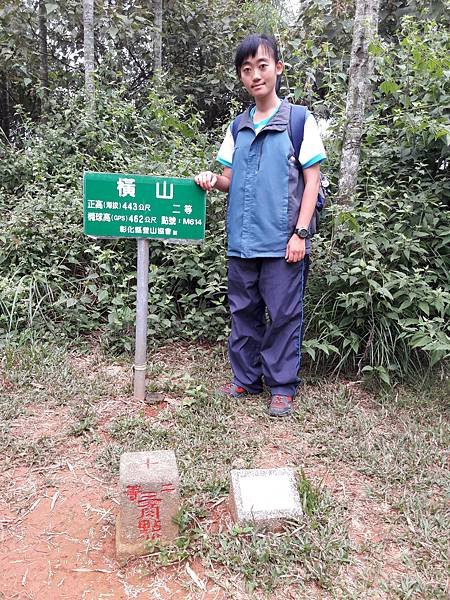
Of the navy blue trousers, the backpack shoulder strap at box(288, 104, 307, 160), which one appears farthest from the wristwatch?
the backpack shoulder strap at box(288, 104, 307, 160)

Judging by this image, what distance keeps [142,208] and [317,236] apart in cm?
121

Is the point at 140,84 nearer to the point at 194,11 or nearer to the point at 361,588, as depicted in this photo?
the point at 194,11

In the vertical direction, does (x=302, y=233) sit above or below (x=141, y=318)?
above

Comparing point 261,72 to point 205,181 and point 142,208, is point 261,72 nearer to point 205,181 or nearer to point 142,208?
point 205,181

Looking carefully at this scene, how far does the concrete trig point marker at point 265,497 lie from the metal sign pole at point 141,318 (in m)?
1.05

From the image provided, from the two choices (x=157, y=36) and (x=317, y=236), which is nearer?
(x=317, y=236)

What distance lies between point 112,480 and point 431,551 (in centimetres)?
133

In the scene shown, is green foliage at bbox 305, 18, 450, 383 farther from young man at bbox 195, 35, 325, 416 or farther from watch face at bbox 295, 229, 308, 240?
watch face at bbox 295, 229, 308, 240

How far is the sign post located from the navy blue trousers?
0.35 m

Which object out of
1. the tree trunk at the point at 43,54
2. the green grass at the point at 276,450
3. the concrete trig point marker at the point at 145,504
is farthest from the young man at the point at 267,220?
the tree trunk at the point at 43,54

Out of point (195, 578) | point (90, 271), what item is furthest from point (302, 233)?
point (90, 271)

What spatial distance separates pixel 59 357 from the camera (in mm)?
3402

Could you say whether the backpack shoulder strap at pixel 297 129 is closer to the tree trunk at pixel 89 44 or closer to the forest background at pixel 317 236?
the forest background at pixel 317 236

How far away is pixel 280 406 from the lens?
113 inches
